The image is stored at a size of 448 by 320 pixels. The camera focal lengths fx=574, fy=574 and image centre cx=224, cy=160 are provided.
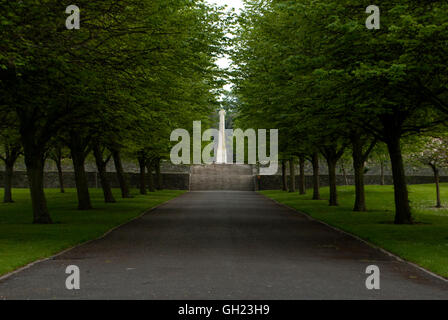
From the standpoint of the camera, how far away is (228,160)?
10038 centimetres

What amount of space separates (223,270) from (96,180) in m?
61.3

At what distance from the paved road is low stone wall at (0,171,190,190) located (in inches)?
2062

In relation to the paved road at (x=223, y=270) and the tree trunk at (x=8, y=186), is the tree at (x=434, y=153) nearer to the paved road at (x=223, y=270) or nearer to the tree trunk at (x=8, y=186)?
the paved road at (x=223, y=270)

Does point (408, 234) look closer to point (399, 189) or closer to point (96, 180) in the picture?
point (399, 189)

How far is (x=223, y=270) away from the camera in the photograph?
38.4 ft

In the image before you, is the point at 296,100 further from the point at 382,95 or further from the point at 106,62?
the point at 106,62

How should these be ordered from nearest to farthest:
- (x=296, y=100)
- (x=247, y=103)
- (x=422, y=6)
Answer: (x=422, y=6), (x=296, y=100), (x=247, y=103)

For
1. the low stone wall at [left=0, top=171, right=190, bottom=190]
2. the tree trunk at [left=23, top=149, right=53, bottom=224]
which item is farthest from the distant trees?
Answer: the low stone wall at [left=0, top=171, right=190, bottom=190]

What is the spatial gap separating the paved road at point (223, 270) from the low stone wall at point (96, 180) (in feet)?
172

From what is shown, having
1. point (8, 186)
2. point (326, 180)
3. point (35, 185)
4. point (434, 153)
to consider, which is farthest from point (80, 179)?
point (326, 180)

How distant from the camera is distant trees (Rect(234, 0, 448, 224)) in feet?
51.9

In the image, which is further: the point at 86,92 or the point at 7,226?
the point at 7,226

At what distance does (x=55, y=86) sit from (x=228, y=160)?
266ft

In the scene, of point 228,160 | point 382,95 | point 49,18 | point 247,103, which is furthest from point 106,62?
point 228,160
